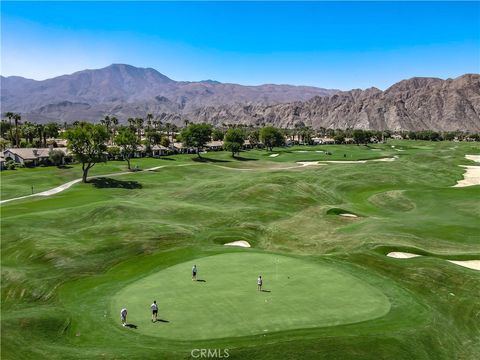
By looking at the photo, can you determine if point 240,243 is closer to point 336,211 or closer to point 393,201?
point 336,211

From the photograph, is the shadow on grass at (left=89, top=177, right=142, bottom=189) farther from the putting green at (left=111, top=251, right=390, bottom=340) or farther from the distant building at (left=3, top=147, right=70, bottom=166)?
the putting green at (left=111, top=251, right=390, bottom=340)

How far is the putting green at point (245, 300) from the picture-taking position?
25781 mm

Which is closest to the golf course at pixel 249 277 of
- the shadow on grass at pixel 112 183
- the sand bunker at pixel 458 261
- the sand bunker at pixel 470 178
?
the sand bunker at pixel 458 261

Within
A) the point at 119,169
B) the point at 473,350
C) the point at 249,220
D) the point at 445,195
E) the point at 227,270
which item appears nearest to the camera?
the point at 473,350

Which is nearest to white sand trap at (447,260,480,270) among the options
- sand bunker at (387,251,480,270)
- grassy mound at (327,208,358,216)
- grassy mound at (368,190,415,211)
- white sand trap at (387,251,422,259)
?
sand bunker at (387,251,480,270)

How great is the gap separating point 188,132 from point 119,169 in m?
49.5

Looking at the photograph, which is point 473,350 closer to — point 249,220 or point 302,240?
point 302,240

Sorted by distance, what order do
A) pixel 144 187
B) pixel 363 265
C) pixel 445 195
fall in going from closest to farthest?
pixel 363 265, pixel 445 195, pixel 144 187

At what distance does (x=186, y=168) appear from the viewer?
410ft

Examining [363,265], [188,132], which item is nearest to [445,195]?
[363,265]

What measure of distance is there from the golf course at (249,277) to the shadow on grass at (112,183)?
61.5ft

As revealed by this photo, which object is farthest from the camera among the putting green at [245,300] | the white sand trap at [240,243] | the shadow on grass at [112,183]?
the shadow on grass at [112,183]

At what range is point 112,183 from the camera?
98.8 m

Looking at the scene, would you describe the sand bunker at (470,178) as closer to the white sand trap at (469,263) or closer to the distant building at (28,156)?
the white sand trap at (469,263)
